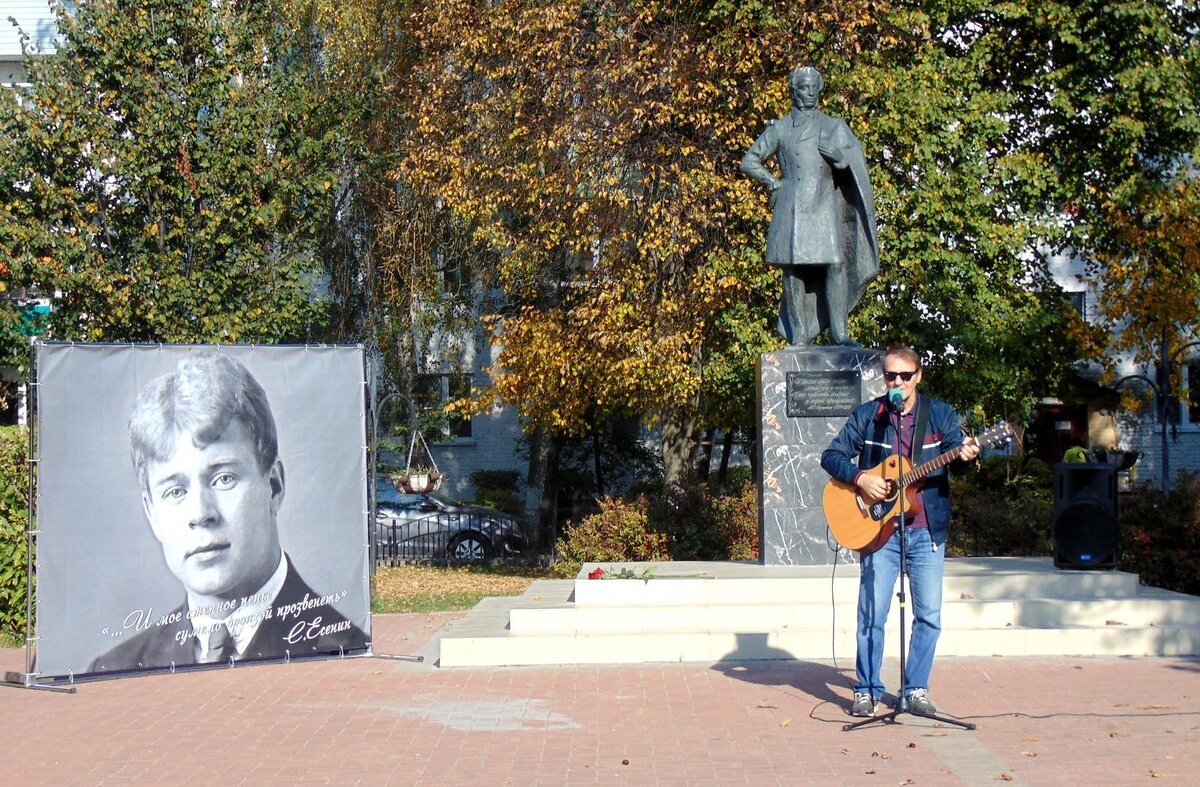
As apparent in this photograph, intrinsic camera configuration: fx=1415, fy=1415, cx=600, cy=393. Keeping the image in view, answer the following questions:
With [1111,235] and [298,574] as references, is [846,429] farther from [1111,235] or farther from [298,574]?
[1111,235]

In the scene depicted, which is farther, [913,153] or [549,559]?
[549,559]

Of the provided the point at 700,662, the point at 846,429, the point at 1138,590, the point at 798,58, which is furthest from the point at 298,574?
the point at 798,58

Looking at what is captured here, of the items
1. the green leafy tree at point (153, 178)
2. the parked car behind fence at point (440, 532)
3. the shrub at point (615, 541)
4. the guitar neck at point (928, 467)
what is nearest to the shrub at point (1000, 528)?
the shrub at point (615, 541)

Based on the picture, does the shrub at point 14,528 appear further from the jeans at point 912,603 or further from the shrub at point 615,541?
the jeans at point 912,603

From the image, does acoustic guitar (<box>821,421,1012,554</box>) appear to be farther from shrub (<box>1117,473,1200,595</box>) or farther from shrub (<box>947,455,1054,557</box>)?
shrub (<box>947,455,1054,557</box>)

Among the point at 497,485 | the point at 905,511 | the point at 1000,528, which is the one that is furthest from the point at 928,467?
the point at 497,485

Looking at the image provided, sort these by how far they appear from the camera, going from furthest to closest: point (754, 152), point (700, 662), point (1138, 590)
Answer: point (754, 152) → point (1138, 590) → point (700, 662)

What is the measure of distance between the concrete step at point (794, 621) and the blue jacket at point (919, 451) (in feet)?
7.12

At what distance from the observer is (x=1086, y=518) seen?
11.8 m

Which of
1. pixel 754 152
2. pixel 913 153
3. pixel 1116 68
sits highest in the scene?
pixel 1116 68

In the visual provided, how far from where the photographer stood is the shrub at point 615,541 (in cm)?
1563

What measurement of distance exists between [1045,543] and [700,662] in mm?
7089

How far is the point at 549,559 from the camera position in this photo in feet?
84.0

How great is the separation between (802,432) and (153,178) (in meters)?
11.0
